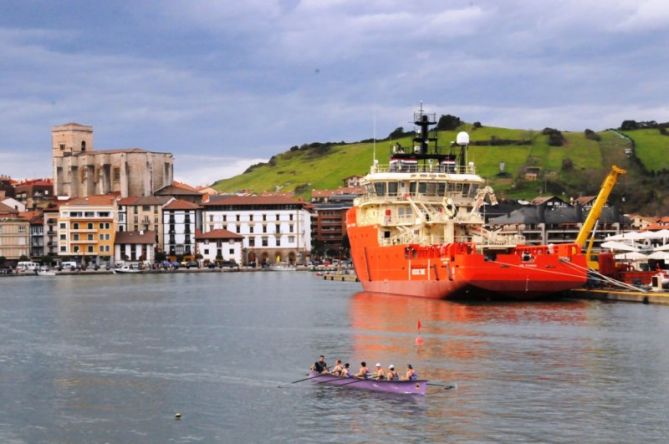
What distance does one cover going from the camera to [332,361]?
4581 cm

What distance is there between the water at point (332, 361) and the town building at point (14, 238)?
337 feet

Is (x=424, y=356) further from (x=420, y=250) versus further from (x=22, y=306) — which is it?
(x=22, y=306)

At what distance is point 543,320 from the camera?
60.1 meters

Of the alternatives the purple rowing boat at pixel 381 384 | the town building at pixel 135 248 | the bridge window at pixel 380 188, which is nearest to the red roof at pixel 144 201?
the town building at pixel 135 248

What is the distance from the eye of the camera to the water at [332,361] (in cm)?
3269

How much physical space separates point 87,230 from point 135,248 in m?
8.38

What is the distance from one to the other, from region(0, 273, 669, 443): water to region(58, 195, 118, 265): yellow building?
93304mm

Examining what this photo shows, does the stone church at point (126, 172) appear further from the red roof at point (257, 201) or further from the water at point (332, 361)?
the water at point (332, 361)

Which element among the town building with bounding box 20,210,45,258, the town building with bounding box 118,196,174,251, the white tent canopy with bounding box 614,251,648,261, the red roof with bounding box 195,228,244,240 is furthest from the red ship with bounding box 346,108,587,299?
the town building with bounding box 20,210,45,258

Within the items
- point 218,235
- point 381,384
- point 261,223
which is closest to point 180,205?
point 218,235

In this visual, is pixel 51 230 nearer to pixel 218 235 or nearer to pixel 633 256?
pixel 218 235

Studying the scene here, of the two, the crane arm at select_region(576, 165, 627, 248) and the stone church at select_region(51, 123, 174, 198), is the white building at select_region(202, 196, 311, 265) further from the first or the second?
the crane arm at select_region(576, 165, 627, 248)

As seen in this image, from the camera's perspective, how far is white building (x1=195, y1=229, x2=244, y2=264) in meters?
174

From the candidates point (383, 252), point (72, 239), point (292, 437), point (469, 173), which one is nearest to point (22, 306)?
point (383, 252)
